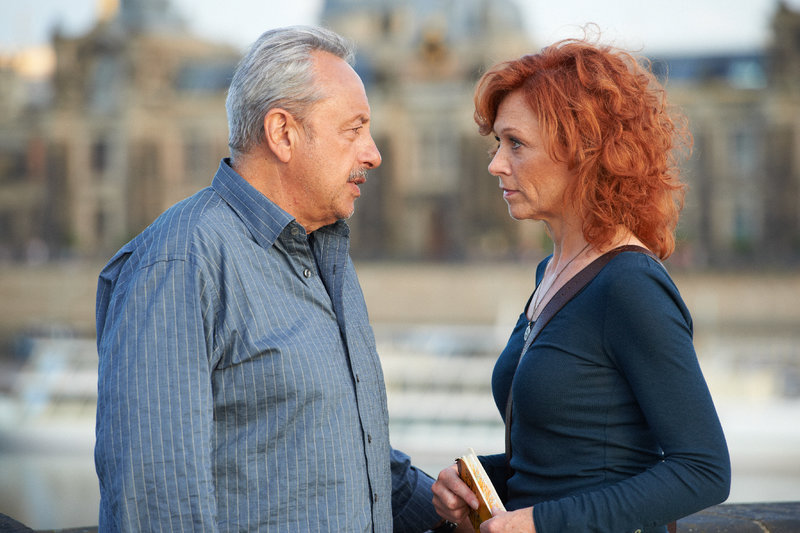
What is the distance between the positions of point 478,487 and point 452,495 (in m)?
0.08

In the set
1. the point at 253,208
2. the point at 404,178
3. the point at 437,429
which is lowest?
the point at 437,429

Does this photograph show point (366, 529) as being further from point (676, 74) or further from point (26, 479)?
point (676, 74)

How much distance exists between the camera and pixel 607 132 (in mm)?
1324

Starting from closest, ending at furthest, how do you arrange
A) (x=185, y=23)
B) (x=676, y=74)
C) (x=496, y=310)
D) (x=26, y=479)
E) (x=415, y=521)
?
(x=415, y=521) → (x=26, y=479) → (x=496, y=310) → (x=676, y=74) → (x=185, y=23)

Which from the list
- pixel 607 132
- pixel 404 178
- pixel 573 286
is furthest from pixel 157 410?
pixel 404 178

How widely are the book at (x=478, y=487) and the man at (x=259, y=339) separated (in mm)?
133

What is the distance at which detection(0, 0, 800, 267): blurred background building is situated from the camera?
2745 centimetres

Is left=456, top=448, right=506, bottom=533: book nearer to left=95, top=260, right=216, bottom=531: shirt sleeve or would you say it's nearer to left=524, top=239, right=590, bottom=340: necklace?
left=524, top=239, right=590, bottom=340: necklace

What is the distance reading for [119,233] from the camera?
1198 inches

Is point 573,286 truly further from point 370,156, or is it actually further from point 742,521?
point 742,521

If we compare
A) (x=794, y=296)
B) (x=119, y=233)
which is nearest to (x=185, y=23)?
Result: (x=119, y=233)

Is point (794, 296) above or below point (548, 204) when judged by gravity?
below

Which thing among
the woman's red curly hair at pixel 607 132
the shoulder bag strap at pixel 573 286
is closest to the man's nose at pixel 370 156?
the woman's red curly hair at pixel 607 132

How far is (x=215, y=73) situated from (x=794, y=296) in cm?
1889
